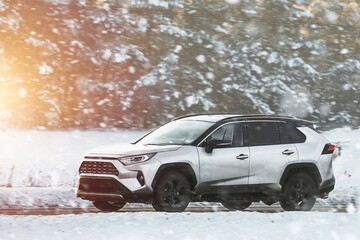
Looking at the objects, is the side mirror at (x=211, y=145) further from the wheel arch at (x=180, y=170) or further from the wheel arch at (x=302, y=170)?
the wheel arch at (x=302, y=170)

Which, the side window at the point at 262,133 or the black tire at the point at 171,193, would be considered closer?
the black tire at the point at 171,193

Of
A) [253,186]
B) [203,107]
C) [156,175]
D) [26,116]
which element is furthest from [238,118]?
[203,107]

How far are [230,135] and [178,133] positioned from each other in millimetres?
887

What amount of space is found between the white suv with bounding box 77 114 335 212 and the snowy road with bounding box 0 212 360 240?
93cm

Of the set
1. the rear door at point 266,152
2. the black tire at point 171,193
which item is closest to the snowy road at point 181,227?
the black tire at point 171,193

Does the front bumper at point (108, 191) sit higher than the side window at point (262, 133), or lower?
lower

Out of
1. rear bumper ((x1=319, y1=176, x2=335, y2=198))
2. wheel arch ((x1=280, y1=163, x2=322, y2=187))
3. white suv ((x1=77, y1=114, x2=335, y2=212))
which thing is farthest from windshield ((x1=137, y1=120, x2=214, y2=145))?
rear bumper ((x1=319, y1=176, x2=335, y2=198))

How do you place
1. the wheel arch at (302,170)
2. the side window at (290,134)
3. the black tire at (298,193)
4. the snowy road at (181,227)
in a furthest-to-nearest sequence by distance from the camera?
the side window at (290,134)
the black tire at (298,193)
the wheel arch at (302,170)
the snowy road at (181,227)

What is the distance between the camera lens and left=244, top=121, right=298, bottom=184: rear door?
46.1 ft

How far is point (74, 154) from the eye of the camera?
39719mm

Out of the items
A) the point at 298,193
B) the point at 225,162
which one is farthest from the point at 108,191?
the point at 298,193

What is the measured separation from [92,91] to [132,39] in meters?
6.76

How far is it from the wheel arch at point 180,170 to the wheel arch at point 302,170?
1837 mm

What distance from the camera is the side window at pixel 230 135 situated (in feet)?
45.8
